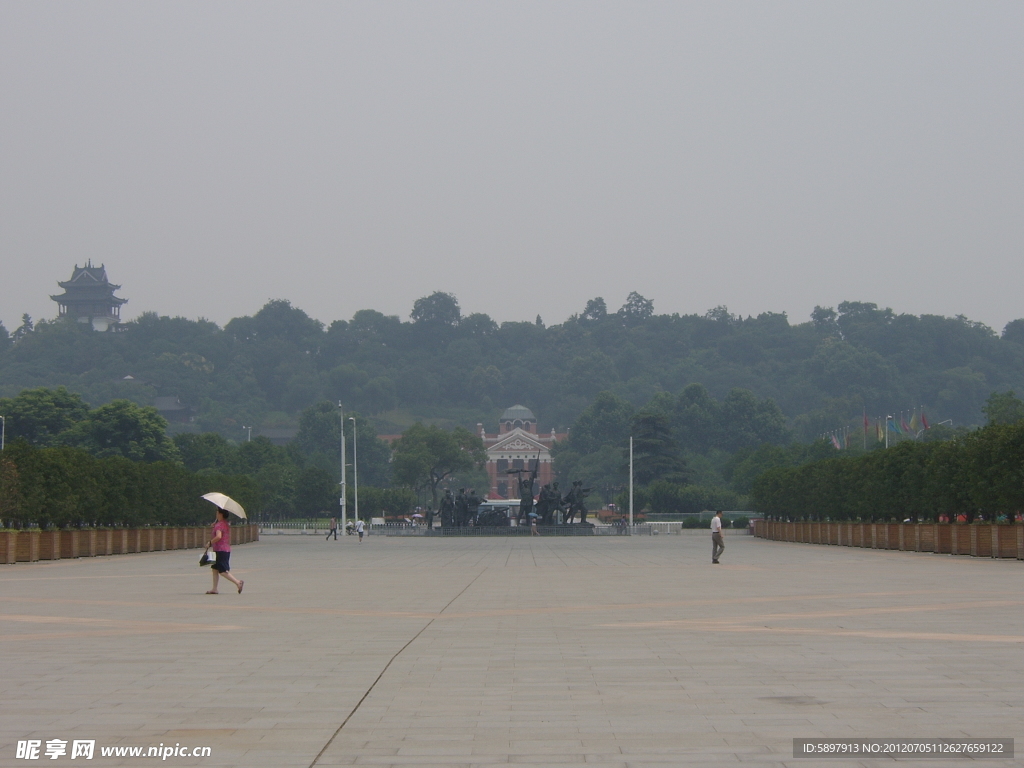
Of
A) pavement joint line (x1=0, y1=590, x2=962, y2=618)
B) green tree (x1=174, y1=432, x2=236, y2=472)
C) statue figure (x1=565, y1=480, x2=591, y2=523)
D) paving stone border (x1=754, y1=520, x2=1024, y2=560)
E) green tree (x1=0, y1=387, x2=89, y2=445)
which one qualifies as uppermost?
green tree (x1=0, y1=387, x2=89, y2=445)

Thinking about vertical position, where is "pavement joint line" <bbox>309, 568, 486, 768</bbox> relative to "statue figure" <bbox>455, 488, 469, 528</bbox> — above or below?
below

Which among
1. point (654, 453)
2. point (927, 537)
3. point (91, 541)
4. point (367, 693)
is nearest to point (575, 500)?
point (927, 537)

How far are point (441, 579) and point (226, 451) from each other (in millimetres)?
79934

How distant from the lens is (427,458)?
12812 centimetres

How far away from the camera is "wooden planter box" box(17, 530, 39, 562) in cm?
3234

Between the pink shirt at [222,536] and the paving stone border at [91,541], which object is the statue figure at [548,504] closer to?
the paving stone border at [91,541]

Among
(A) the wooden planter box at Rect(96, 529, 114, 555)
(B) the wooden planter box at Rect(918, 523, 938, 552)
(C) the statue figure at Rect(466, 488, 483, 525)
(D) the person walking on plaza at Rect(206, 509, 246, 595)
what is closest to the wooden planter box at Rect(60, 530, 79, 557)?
(A) the wooden planter box at Rect(96, 529, 114, 555)

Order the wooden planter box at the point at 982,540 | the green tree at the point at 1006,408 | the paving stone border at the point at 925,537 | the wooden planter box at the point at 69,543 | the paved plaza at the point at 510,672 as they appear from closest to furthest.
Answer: the paved plaza at the point at 510,672 < the paving stone border at the point at 925,537 < the wooden planter box at the point at 982,540 < the wooden planter box at the point at 69,543 < the green tree at the point at 1006,408

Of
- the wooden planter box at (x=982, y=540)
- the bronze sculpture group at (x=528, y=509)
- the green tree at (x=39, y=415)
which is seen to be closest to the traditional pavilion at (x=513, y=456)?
the green tree at (x=39, y=415)

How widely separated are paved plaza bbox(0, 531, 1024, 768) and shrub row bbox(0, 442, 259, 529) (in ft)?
39.3

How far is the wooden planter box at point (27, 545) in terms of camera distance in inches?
1273

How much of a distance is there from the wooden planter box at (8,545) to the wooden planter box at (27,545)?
38 cm

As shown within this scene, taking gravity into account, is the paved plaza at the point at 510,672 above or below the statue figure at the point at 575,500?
below

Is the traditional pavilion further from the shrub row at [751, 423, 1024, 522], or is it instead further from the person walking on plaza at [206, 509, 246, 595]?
the person walking on plaza at [206, 509, 246, 595]
